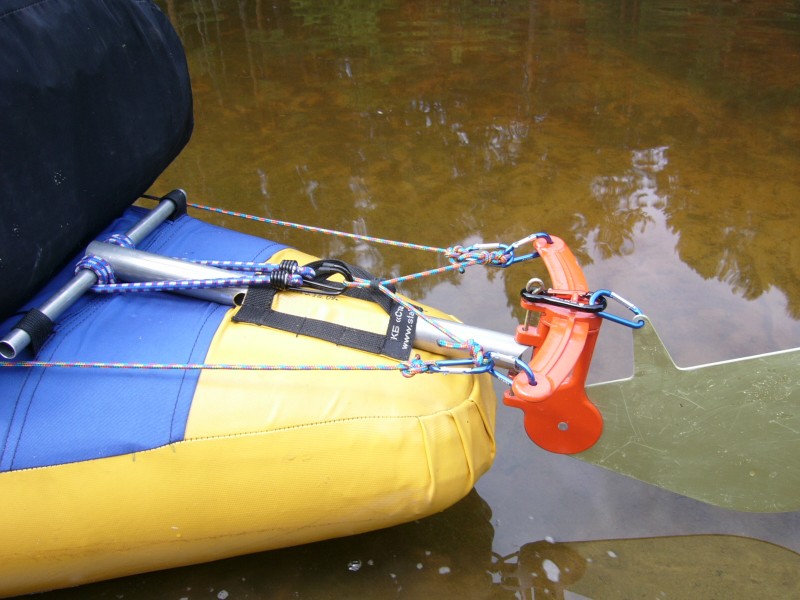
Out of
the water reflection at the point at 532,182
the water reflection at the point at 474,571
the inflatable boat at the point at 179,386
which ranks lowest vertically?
the water reflection at the point at 474,571

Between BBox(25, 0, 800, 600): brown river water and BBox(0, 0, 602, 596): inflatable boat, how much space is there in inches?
13.6

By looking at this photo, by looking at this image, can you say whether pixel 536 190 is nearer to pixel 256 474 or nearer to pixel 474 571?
pixel 474 571

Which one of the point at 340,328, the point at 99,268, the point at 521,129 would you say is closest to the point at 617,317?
the point at 340,328

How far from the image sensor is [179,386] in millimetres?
1385

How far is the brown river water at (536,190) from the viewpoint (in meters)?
1.69

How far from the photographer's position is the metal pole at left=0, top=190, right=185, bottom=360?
1331 mm

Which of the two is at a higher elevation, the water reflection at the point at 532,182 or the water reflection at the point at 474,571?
the water reflection at the point at 532,182

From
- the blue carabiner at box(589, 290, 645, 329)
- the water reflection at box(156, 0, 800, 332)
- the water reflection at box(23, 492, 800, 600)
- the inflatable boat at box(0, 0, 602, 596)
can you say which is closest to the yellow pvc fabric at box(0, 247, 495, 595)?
the inflatable boat at box(0, 0, 602, 596)

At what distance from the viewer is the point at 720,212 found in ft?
9.69

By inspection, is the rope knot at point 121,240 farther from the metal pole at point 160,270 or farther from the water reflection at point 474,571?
the water reflection at point 474,571

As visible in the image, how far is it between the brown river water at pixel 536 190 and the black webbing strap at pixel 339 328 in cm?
56

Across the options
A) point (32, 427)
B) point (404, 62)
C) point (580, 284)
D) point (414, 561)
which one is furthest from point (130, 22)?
point (404, 62)

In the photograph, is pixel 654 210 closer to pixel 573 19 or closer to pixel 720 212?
pixel 720 212

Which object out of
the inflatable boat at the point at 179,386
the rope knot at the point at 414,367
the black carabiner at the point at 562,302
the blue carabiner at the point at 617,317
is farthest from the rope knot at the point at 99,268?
the blue carabiner at the point at 617,317
